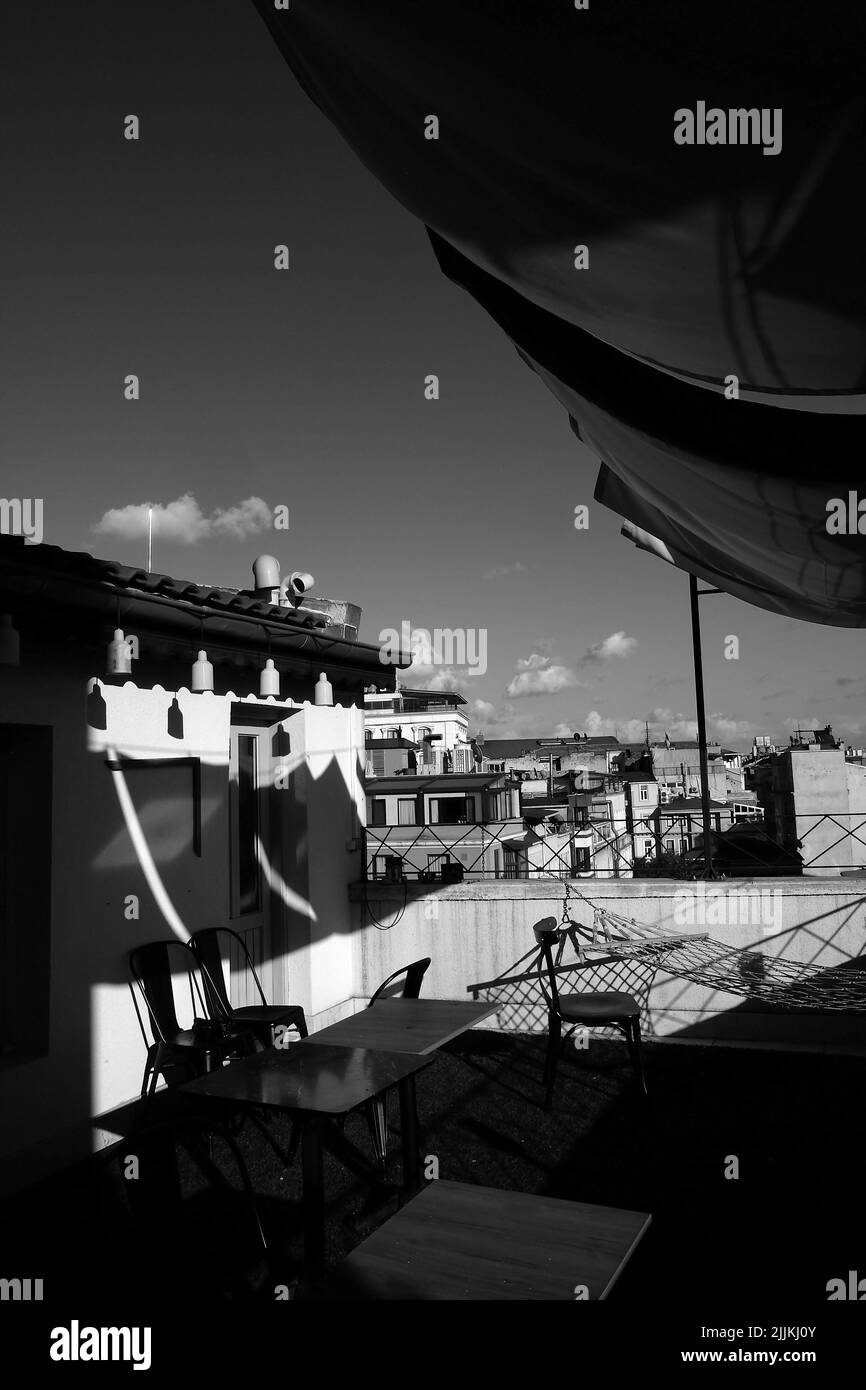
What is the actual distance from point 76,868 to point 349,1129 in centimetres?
207

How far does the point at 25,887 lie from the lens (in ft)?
14.5

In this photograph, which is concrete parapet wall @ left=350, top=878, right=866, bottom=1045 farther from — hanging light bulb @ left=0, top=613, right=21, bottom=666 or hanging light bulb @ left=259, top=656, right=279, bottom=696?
hanging light bulb @ left=0, top=613, right=21, bottom=666

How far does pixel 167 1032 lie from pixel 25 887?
115 centimetres

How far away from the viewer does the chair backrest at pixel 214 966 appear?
17.2 feet

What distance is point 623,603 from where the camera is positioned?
10.0 m

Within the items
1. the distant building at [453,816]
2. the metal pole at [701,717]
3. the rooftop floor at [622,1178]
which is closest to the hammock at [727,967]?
the rooftop floor at [622,1178]

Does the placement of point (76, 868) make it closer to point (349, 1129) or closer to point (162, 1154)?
point (349, 1129)

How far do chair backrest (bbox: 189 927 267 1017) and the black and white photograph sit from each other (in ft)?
0.14

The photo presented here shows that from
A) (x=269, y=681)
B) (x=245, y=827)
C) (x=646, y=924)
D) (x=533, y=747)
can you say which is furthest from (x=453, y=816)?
(x=533, y=747)

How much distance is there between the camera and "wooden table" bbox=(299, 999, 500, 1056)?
149 inches

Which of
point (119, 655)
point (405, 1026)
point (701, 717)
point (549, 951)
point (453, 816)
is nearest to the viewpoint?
point (405, 1026)

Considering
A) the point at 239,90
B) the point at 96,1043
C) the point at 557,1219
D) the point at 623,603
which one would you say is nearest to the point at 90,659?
the point at 96,1043

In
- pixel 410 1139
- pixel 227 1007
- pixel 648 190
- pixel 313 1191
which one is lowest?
pixel 410 1139

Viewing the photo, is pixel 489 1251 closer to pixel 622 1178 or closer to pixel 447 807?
pixel 622 1178
